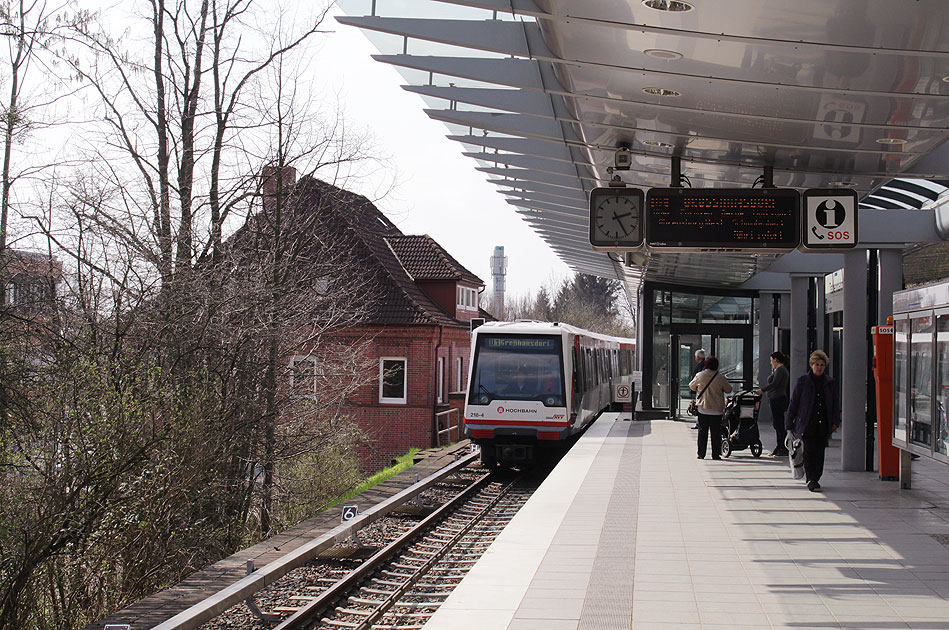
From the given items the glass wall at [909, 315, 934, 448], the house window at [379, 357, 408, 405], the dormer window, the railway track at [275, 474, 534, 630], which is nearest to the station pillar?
the railway track at [275, 474, 534, 630]

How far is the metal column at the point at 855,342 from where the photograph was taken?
1335 centimetres

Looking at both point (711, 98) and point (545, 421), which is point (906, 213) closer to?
point (711, 98)

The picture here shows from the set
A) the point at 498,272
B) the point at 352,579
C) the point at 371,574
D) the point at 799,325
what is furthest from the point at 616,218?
the point at 498,272

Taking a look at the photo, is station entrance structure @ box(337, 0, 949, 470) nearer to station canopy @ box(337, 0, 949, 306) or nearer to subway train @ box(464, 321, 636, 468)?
station canopy @ box(337, 0, 949, 306)

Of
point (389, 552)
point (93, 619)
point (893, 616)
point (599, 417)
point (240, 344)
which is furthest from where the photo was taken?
point (599, 417)

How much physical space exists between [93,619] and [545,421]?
10.3 meters

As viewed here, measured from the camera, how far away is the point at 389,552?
11289 mm

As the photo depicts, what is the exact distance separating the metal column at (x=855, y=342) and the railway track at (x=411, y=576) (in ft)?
16.2

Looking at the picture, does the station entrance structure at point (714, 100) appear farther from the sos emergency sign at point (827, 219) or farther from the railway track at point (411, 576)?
the railway track at point (411, 576)

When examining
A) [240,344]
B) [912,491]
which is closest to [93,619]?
[240,344]

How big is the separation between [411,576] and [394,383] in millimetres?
25540

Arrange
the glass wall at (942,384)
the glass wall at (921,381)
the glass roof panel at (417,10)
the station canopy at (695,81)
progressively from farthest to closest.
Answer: the glass wall at (921,381), the glass wall at (942,384), the glass roof panel at (417,10), the station canopy at (695,81)

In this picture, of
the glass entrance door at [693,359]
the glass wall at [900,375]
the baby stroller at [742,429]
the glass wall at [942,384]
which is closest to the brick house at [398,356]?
the glass entrance door at [693,359]

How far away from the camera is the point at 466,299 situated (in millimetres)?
45562
